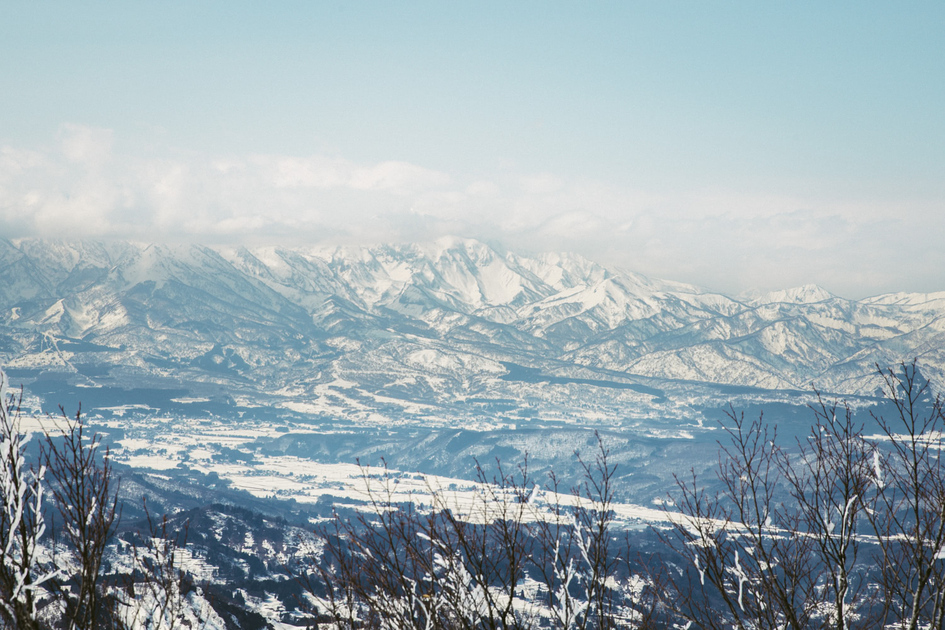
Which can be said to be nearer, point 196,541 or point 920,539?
point 920,539

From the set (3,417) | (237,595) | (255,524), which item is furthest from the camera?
(255,524)

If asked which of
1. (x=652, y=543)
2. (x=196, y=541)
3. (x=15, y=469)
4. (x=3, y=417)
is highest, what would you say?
(x=3, y=417)

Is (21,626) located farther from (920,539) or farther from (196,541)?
(196,541)

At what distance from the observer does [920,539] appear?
11062 mm

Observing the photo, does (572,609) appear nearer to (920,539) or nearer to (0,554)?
(920,539)

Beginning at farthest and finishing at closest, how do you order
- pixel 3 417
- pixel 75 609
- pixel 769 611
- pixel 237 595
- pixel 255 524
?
pixel 255 524
pixel 237 595
pixel 769 611
pixel 75 609
pixel 3 417

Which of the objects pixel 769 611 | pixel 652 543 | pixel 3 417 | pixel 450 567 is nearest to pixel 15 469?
pixel 3 417

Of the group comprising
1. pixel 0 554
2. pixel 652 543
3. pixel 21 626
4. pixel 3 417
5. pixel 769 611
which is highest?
pixel 3 417

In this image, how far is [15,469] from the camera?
9492 millimetres

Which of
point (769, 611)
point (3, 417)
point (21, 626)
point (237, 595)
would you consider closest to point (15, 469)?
point (3, 417)

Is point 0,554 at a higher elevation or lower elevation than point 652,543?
higher

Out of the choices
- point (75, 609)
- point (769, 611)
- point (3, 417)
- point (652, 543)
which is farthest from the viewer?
point (652, 543)

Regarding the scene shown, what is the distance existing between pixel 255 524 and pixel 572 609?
16610 centimetres

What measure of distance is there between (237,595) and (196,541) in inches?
1801
